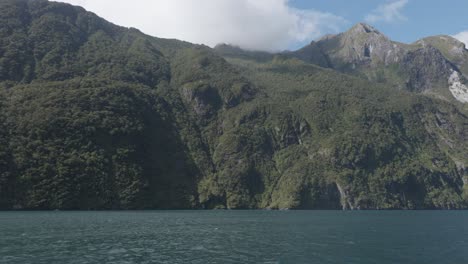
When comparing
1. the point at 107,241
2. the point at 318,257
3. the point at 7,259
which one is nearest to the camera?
the point at 7,259

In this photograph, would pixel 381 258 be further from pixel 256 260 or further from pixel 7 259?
pixel 7 259

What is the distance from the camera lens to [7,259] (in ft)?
219

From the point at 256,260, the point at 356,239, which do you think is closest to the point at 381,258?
the point at 256,260

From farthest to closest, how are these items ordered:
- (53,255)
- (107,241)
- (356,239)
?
(356,239)
(107,241)
(53,255)

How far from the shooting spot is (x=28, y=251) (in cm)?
7419

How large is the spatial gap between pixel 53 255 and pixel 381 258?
164 feet

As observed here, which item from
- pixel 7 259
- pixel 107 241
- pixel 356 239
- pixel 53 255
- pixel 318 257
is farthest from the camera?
pixel 356 239

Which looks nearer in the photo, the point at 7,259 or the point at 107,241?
the point at 7,259

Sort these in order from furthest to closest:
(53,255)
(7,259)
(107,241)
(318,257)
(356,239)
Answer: (356,239) → (107,241) → (318,257) → (53,255) → (7,259)

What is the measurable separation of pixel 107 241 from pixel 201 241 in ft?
→ 57.6

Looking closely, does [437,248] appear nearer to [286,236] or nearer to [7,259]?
[286,236]

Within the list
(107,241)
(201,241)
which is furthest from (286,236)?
(107,241)

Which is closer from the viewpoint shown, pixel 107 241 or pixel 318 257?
pixel 318 257

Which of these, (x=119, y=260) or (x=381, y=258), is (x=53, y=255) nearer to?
(x=119, y=260)
